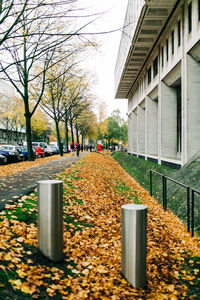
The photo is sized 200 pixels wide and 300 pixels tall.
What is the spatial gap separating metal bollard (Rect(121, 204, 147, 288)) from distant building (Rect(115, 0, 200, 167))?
5765 millimetres

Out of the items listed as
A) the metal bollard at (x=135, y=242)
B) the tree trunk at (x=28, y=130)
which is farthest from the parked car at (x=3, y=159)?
the metal bollard at (x=135, y=242)

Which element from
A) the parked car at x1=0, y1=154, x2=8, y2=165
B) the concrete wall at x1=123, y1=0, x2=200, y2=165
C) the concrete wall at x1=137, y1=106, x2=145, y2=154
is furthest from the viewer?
the concrete wall at x1=137, y1=106, x2=145, y2=154

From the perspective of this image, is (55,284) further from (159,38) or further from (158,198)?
(159,38)

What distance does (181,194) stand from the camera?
7.68 metres

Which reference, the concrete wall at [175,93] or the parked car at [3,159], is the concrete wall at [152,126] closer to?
the concrete wall at [175,93]

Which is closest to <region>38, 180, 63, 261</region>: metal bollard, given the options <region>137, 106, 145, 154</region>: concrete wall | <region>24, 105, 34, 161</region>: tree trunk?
<region>24, 105, 34, 161</region>: tree trunk

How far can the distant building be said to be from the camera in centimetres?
1134

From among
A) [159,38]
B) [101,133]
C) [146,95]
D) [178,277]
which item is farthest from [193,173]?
[101,133]

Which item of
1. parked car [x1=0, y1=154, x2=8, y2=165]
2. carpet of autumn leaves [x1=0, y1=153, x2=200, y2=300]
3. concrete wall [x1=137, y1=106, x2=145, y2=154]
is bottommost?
carpet of autumn leaves [x1=0, y1=153, x2=200, y2=300]

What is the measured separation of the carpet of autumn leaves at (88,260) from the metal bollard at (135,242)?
7.8 inches

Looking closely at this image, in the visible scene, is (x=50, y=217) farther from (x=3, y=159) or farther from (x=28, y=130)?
(x=28, y=130)

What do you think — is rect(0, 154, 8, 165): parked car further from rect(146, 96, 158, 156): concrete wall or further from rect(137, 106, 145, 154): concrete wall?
rect(137, 106, 145, 154): concrete wall

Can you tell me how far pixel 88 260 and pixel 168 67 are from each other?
12.9 meters

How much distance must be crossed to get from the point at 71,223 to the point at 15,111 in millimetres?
45379
